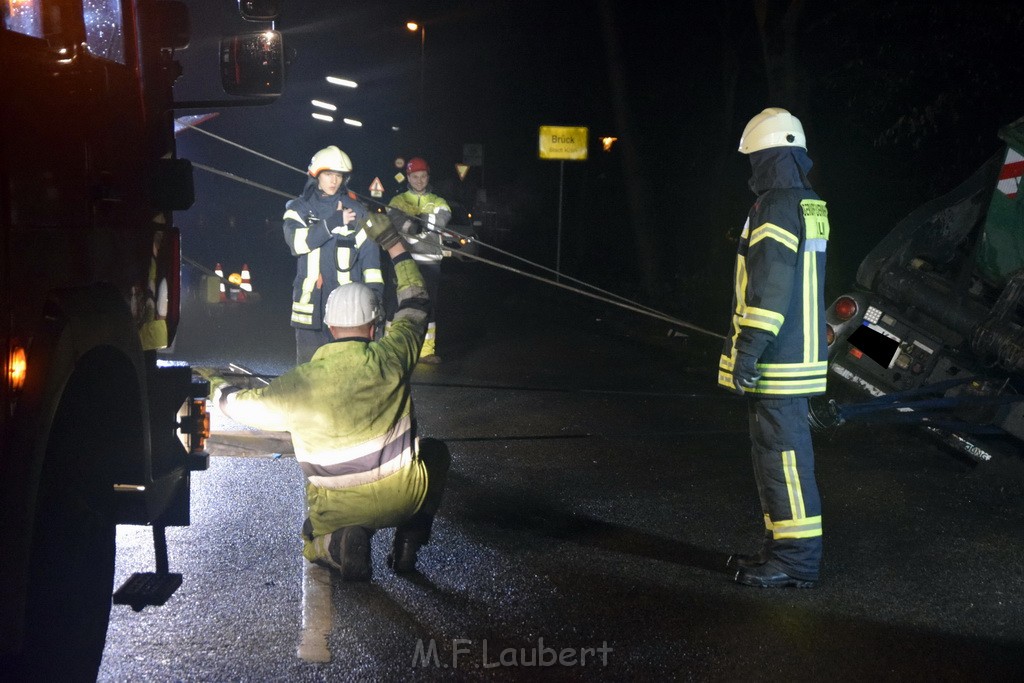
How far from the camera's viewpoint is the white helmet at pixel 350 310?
14.7ft

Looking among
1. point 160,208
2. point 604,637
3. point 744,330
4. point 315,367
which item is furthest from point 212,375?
point 744,330

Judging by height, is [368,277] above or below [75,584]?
above

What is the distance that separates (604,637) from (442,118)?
117 feet

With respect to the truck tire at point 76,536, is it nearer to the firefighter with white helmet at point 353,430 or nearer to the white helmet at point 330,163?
the firefighter with white helmet at point 353,430

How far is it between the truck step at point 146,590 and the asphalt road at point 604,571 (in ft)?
0.94

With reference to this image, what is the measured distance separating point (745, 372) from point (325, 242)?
3.29m

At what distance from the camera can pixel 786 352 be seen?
457cm

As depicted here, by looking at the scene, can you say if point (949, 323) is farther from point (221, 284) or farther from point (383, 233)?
point (221, 284)

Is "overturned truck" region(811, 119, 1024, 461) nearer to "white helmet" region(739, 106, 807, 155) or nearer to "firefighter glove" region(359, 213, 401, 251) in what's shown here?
"white helmet" region(739, 106, 807, 155)

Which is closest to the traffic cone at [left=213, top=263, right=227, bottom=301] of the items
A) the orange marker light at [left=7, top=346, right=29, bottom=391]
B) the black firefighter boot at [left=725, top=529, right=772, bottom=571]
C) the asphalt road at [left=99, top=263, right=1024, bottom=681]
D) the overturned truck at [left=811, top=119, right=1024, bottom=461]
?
the asphalt road at [left=99, top=263, right=1024, bottom=681]

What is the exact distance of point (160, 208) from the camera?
3977mm

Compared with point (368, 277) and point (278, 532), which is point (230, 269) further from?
point (278, 532)

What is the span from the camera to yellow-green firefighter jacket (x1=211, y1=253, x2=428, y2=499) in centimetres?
434

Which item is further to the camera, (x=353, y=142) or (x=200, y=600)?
(x=353, y=142)
